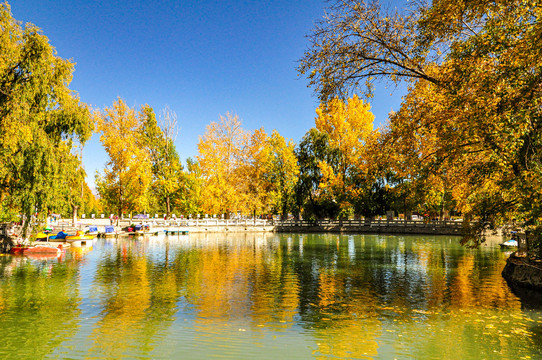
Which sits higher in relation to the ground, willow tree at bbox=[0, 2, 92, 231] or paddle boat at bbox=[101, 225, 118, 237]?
A: willow tree at bbox=[0, 2, 92, 231]

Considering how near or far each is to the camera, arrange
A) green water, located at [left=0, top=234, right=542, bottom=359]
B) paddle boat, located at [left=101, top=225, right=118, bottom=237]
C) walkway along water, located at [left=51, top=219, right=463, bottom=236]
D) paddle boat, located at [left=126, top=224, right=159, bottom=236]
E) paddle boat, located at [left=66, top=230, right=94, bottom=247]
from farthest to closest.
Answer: walkway along water, located at [left=51, top=219, right=463, bottom=236] → paddle boat, located at [left=126, top=224, right=159, bottom=236] → paddle boat, located at [left=101, top=225, right=118, bottom=237] → paddle boat, located at [left=66, top=230, right=94, bottom=247] → green water, located at [left=0, top=234, right=542, bottom=359]

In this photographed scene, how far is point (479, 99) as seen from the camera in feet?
32.9

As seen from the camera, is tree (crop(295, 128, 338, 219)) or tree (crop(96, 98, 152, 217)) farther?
tree (crop(295, 128, 338, 219))

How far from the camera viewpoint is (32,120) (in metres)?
21.2

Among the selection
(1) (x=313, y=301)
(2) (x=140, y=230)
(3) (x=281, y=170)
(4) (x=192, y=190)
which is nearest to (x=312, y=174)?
(3) (x=281, y=170)

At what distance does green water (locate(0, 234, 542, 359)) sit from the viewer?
8.22 m

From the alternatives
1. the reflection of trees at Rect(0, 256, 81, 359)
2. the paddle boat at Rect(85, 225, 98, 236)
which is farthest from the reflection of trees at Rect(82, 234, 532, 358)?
the paddle boat at Rect(85, 225, 98, 236)

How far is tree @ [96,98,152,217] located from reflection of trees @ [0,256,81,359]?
79.6ft

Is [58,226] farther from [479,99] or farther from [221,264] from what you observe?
[479,99]

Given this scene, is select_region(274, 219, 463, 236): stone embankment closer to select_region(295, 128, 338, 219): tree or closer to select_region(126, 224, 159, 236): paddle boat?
select_region(295, 128, 338, 219): tree

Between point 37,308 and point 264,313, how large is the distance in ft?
22.4

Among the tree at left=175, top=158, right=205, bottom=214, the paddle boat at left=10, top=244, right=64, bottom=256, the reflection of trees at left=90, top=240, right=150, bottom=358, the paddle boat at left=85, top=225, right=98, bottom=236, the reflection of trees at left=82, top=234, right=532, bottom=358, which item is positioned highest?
the tree at left=175, top=158, right=205, bottom=214

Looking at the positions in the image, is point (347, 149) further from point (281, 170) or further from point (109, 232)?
point (109, 232)

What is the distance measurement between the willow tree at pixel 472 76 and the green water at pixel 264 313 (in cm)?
323
